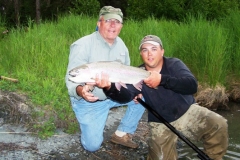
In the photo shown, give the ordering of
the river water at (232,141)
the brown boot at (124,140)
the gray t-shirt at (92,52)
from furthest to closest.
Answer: the river water at (232,141) < the brown boot at (124,140) < the gray t-shirt at (92,52)

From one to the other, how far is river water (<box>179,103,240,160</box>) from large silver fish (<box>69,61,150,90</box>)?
72.7 inches

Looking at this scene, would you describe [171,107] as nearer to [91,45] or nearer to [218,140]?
[218,140]

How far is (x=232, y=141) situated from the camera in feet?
17.8

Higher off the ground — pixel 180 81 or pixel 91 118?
pixel 180 81

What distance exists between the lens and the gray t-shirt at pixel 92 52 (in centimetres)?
390

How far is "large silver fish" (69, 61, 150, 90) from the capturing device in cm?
319

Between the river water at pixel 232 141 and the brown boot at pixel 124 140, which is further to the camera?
the river water at pixel 232 141

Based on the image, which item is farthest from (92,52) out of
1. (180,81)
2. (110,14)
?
(180,81)

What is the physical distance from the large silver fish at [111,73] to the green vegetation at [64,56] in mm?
1683

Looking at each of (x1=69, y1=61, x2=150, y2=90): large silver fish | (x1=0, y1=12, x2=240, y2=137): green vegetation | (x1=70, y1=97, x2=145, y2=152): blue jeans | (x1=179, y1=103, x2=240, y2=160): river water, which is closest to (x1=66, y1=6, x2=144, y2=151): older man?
(x1=70, y1=97, x2=145, y2=152): blue jeans

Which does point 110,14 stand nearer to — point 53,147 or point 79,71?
point 79,71

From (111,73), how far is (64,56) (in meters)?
3.26

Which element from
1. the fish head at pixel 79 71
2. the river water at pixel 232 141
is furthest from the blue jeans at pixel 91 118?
the river water at pixel 232 141

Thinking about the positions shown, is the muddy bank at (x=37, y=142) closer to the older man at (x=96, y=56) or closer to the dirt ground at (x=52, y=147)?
the dirt ground at (x=52, y=147)
